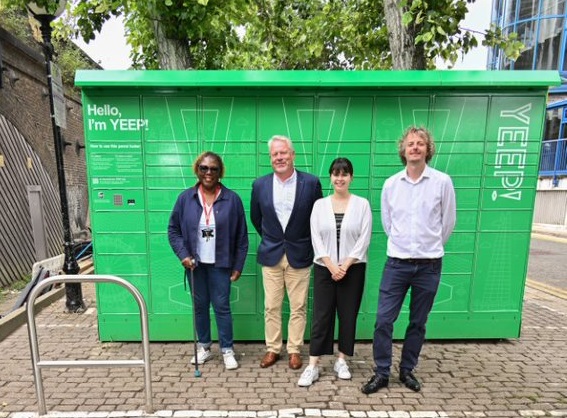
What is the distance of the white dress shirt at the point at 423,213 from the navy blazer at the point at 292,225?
694mm

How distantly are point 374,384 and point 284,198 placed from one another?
1671 millimetres

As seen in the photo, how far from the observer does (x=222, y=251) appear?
10.5ft

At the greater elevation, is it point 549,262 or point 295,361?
point 295,361

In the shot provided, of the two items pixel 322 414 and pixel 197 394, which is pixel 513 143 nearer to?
pixel 322 414

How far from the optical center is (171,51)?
17.4ft

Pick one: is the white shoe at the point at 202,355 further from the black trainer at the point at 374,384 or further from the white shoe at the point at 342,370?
the black trainer at the point at 374,384

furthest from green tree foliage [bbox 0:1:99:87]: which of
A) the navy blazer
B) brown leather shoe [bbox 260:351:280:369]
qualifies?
brown leather shoe [bbox 260:351:280:369]

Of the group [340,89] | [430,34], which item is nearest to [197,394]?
[340,89]

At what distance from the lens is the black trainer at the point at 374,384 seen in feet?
9.83

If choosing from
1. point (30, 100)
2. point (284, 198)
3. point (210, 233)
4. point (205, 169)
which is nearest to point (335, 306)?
point (284, 198)

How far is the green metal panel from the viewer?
11.2 ft

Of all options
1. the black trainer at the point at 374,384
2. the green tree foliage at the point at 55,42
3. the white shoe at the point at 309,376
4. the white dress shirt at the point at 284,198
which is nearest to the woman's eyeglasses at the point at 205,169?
the white dress shirt at the point at 284,198

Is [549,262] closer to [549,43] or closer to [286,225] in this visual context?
[286,225]

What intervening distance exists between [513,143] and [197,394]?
3608 mm
